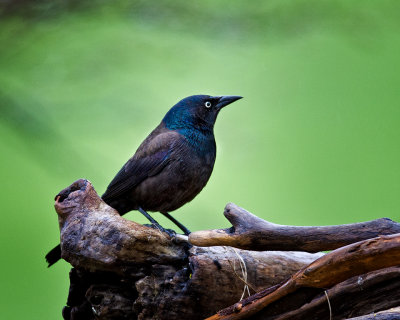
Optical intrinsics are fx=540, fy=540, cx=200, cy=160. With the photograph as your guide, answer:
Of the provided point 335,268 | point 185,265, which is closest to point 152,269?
point 185,265

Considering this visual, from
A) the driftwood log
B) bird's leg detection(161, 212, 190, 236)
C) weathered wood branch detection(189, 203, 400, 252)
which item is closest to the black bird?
bird's leg detection(161, 212, 190, 236)

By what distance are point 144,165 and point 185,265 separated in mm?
1026

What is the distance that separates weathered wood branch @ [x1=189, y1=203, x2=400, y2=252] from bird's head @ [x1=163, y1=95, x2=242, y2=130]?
1218mm

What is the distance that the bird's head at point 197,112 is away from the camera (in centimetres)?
324

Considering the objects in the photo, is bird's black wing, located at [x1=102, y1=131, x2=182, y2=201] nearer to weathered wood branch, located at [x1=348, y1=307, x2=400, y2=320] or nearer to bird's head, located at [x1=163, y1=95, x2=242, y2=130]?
bird's head, located at [x1=163, y1=95, x2=242, y2=130]

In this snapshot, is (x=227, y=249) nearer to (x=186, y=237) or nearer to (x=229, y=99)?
(x=186, y=237)

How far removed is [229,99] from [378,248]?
1.88m

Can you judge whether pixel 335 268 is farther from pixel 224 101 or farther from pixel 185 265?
pixel 224 101

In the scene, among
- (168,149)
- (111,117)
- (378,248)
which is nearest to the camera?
(378,248)

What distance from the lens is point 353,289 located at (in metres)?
1.74

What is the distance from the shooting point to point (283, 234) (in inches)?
77.6

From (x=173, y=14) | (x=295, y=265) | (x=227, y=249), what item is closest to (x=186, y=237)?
(x=227, y=249)

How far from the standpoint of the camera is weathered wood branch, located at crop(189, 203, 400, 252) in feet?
6.31

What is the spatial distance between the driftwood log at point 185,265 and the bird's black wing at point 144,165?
71 centimetres
